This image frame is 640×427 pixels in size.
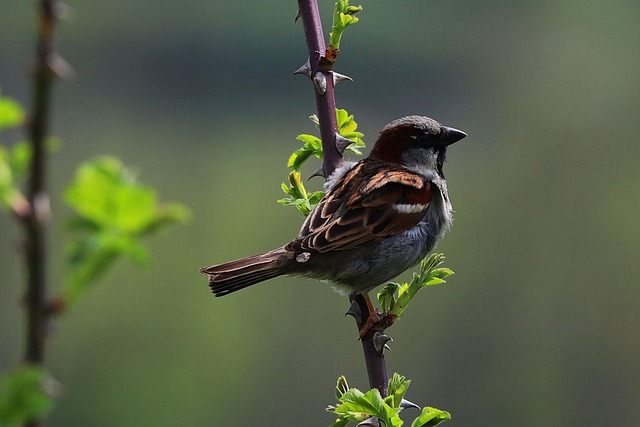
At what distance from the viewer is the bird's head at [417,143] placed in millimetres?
4543

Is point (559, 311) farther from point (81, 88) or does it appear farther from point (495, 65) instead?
point (81, 88)

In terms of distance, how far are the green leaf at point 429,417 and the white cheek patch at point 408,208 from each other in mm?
1880

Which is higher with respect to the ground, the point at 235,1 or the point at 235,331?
the point at 235,1

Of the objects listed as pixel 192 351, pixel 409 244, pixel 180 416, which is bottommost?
pixel 409 244

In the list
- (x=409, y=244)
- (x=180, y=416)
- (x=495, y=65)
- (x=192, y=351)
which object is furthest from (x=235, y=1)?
(x=409, y=244)

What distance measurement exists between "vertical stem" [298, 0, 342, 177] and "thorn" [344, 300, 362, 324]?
0.48 meters

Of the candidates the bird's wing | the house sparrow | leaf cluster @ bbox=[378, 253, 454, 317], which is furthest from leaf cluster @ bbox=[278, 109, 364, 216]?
the bird's wing

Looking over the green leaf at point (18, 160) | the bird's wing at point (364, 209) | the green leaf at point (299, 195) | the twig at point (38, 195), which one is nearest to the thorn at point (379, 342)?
the green leaf at point (299, 195)

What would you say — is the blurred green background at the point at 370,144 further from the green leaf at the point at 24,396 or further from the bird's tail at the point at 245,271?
the green leaf at the point at 24,396

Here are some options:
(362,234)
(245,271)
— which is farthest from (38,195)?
(362,234)

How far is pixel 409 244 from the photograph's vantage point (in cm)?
409

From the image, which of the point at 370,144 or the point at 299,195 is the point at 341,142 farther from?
the point at 370,144

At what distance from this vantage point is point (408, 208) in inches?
163

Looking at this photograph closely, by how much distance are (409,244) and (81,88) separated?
A: 40.6 meters
